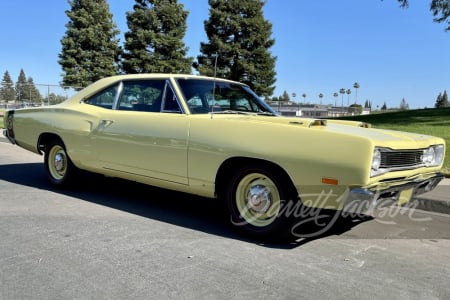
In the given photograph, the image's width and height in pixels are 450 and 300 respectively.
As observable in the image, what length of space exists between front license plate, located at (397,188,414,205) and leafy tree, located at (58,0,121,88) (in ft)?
108

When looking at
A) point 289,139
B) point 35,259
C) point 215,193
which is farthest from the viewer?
point 215,193

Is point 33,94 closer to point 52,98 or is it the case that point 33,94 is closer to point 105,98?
point 52,98

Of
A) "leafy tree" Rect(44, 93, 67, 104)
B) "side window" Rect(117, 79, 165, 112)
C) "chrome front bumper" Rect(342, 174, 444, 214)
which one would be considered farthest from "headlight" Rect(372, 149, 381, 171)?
"leafy tree" Rect(44, 93, 67, 104)

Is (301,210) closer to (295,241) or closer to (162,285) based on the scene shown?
(295,241)

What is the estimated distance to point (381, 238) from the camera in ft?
14.2

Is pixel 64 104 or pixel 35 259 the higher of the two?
pixel 64 104

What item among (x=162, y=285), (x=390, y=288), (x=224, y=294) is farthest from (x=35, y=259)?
(x=390, y=288)

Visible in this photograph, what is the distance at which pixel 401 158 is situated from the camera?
12.9 feet

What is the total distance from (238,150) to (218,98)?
46.4 inches

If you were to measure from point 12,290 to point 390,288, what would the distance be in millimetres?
2669

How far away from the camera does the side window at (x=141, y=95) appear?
16.6ft

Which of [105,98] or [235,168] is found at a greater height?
[105,98]

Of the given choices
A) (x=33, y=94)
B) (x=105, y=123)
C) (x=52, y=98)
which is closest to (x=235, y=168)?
(x=105, y=123)

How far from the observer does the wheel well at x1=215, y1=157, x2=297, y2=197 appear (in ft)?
12.9
